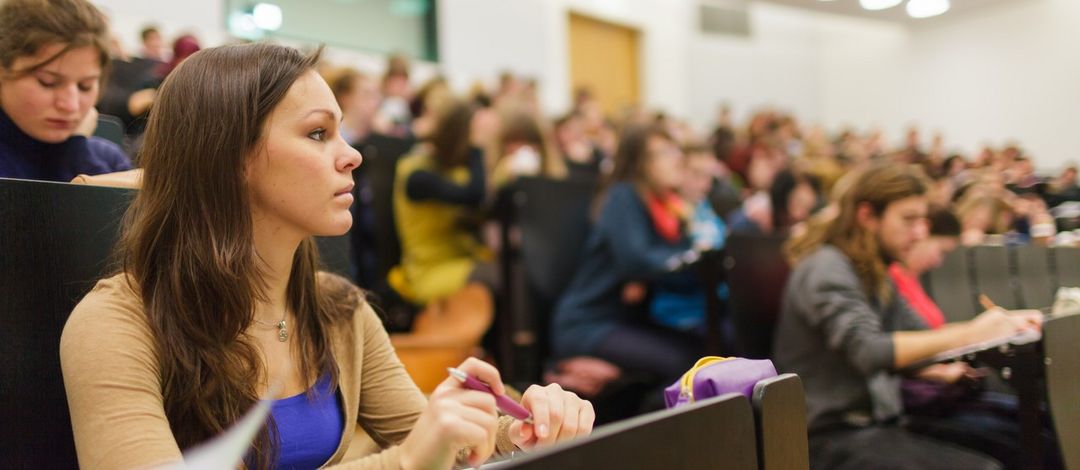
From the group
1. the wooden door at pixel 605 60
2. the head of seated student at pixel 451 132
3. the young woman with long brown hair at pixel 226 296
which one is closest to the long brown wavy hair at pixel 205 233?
Answer: the young woman with long brown hair at pixel 226 296

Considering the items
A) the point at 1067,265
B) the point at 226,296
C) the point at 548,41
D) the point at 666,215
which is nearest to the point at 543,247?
the point at 666,215

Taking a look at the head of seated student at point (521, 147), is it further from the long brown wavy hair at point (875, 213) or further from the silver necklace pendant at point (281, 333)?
the silver necklace pendant at point (281, 333)

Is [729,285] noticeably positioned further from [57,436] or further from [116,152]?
[57,436]

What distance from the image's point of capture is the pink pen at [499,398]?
2.64 feet

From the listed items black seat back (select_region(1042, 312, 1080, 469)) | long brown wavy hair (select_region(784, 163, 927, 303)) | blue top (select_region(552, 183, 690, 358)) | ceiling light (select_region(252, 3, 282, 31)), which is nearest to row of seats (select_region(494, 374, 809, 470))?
black seat back (select_region(1042, 312, 1080, 469))

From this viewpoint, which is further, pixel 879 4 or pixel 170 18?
pixel 170 18

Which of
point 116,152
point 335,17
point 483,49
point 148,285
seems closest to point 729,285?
point 116,152

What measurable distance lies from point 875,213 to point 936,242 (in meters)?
0.16

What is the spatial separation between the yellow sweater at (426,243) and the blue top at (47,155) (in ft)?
6.30

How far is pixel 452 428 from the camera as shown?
0.76m

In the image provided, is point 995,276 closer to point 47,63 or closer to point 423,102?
point 47,63

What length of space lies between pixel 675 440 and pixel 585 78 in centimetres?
815

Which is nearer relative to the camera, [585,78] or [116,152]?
[116,152]

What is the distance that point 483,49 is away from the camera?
740cm
